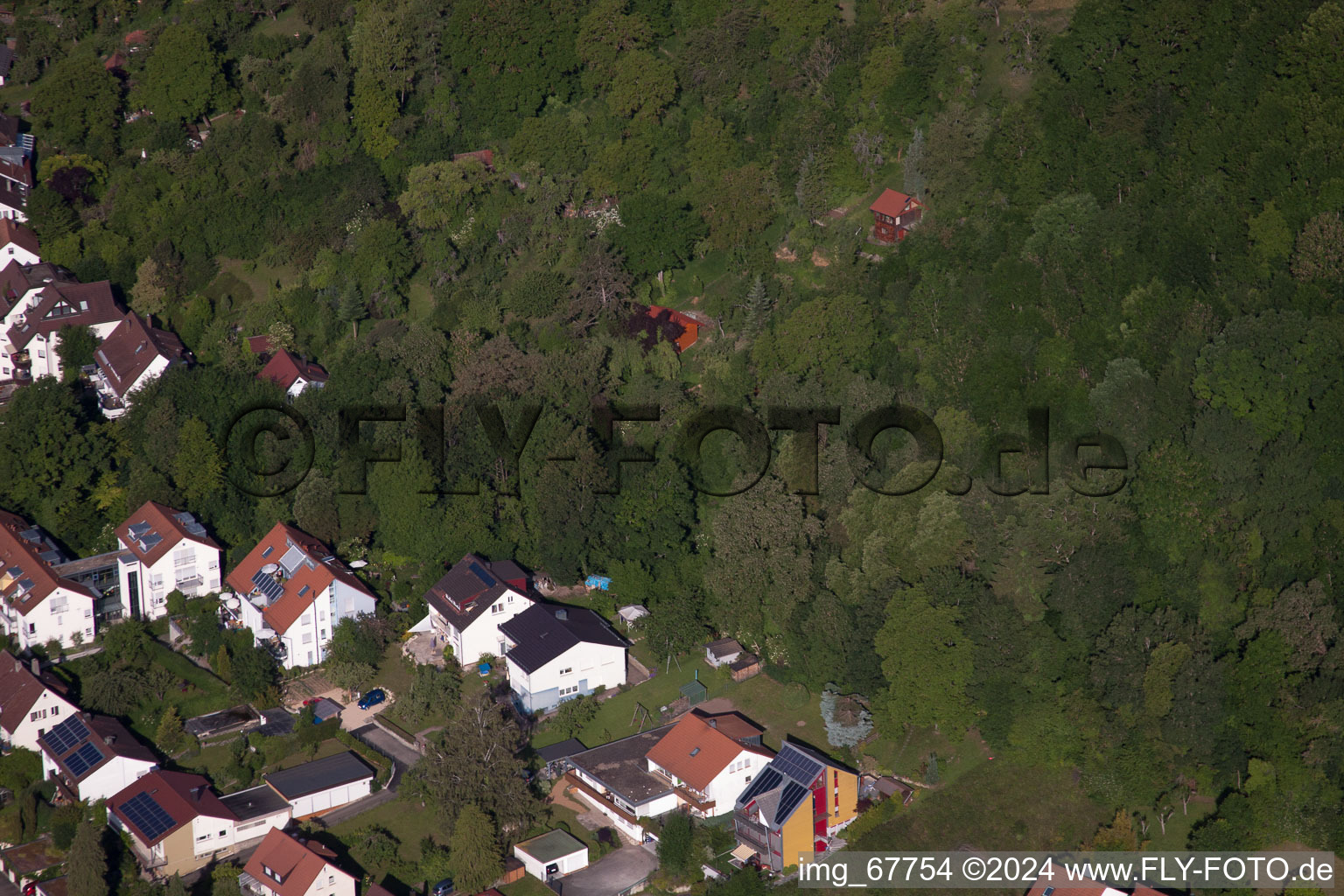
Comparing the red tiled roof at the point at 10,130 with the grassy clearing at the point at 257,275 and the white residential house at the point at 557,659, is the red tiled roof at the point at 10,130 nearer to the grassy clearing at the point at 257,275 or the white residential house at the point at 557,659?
the grassy clearing at the point at 257,275

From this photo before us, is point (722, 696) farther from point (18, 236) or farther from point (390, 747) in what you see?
point (18, 236)

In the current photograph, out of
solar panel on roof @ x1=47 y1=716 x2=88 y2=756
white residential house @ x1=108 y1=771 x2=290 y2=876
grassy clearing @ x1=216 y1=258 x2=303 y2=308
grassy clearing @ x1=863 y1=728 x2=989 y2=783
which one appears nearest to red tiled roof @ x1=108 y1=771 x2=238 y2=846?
white residential house @ x1=108 y1=771 x2=290 y2=876

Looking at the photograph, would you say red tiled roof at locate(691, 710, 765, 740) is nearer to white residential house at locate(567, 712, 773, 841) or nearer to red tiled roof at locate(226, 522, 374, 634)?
white residential house at locate(567, 712, 773, 841)

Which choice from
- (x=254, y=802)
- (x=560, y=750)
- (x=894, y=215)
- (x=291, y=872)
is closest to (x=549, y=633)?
(x=560, y=750)

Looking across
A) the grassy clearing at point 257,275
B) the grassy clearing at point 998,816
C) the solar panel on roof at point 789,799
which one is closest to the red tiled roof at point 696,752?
the solar panel on roof at point 789,799

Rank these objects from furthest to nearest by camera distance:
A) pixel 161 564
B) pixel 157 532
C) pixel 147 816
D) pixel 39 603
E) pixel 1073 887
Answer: pixel 157 532
pixel 161 564
pixel 39 603
pixel 147 816
pixel 1073 887

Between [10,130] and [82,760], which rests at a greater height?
[10,130]
